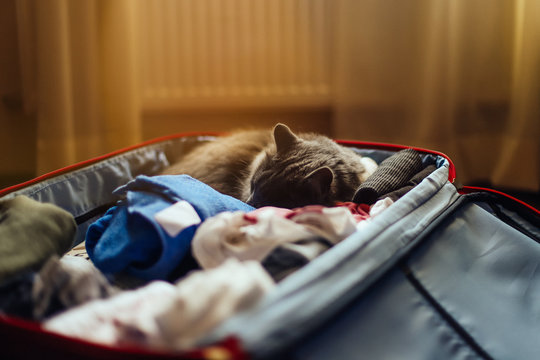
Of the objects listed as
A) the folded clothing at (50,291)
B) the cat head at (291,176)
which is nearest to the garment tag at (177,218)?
the folded clothing at (50,291)

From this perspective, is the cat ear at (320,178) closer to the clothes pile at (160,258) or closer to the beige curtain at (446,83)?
the clothes pile at (160,258)

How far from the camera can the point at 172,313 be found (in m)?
0.48

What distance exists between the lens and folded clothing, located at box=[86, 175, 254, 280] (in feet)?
2.35

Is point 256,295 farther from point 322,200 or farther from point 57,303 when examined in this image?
point 322,200

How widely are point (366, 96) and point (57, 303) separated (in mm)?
1618

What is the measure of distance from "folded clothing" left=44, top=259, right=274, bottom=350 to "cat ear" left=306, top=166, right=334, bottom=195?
44 centimetres

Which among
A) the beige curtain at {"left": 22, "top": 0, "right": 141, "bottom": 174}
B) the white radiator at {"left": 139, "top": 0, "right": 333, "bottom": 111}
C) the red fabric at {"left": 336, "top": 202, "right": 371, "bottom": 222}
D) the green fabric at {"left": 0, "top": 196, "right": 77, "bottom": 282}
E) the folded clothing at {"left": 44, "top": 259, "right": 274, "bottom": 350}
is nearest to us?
the folded clothing at {"left": 44, "top": 259, "right": 274, "bottom": 350}

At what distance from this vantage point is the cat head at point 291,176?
0.99 metres

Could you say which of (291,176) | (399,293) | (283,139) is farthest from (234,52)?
(399,293)

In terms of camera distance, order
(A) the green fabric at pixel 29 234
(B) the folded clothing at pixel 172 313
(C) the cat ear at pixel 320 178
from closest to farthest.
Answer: (B) the folded clothing at pixel 172 313, (A) the green fabric at pixel 29 234, (C) the cat ear at pixel 320 178

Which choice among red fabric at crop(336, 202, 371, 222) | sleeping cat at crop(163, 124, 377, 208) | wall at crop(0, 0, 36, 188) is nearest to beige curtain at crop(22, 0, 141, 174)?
wall at crop(0, 0, 36, 188)

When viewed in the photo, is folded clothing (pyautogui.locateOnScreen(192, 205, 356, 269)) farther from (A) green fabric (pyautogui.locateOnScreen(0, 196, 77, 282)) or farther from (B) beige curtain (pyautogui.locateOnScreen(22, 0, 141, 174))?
(B) beige curtain (pyautogui.locateOnScreen(22, 0, 141, 174))

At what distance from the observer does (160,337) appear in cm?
48

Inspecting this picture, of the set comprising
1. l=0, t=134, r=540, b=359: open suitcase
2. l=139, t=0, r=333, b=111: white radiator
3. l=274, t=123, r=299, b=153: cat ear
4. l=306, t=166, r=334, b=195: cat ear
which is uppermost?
l=139, t=0, r=333, b=111: white radiator
